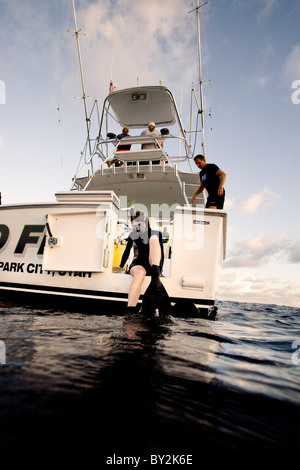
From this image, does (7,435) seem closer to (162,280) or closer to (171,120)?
(162,280)

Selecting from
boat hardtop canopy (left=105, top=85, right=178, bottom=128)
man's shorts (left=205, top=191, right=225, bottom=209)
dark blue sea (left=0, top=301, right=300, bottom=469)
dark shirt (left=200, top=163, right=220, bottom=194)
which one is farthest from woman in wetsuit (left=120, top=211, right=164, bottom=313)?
boat hardtop canopy (left=105, top=85, right=178, bottom=128)

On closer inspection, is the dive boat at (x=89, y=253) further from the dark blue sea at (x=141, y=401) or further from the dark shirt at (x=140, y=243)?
the dark blue sea at (x=141, y=401)

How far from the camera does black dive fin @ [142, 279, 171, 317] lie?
323 cm

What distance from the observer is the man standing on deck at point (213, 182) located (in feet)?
13.4

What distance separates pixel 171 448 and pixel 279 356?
5.72 ft

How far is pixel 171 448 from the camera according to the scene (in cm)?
76

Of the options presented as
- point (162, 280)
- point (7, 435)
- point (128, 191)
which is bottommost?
point (7, 435)

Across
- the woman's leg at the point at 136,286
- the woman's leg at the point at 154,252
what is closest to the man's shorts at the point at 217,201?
the woman's leg at the point at 154,252

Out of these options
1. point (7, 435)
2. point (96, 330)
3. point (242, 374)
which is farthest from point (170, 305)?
point (7, 435)

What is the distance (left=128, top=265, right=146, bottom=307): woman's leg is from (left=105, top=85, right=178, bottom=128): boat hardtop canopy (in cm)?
516

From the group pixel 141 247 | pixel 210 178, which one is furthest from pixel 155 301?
pixel 210 178

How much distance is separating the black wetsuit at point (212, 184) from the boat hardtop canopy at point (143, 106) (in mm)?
3310

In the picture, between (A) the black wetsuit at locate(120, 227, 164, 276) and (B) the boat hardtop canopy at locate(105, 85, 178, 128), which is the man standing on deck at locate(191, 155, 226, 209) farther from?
(B) the boat hardtop canopy at locate(105, 85, 178, 128)

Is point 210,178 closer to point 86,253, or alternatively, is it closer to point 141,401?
point 86,253
